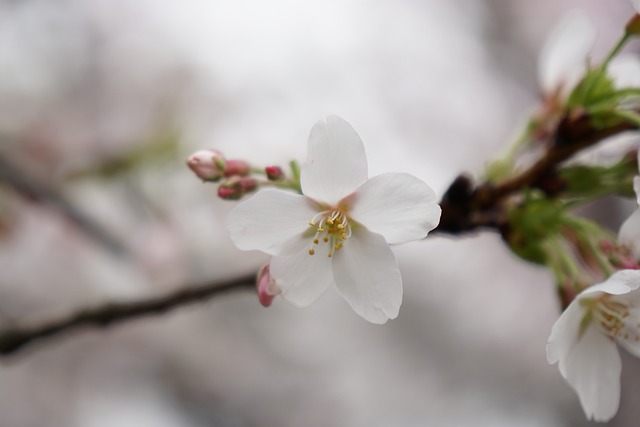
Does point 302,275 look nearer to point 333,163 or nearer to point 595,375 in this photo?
point 333,163

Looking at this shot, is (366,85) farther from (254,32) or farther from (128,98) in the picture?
(128,98)

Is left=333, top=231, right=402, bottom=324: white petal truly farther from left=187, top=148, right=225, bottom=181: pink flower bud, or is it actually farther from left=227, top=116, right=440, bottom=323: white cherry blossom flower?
left=187, top=148, right=225, bottom=181: pink flower bud

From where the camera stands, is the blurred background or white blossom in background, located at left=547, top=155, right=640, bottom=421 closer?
white blossom in background, located at left=547, top=155, right=640, bottom=421

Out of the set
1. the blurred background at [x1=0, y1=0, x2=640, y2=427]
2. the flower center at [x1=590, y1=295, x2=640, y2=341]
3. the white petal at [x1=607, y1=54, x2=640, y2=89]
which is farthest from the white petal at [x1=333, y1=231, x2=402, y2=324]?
the blurred background at [x1=0, y1=0, x2=640, y2=427]

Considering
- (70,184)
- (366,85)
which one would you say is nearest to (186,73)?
(366,85)

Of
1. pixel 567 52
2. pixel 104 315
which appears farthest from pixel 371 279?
pixel 567 52

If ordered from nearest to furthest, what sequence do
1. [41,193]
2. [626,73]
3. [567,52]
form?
[626,73] < [567,52] < [41,193]
